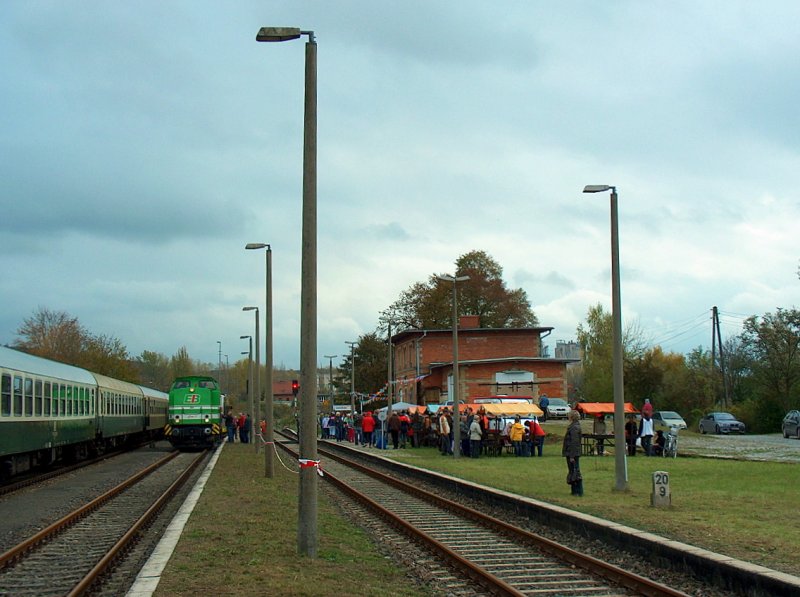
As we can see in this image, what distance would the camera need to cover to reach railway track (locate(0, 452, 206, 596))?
35.5ft

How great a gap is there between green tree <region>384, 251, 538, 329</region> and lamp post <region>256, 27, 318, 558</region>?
74.4 metres

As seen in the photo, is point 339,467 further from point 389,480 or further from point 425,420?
point 425,420

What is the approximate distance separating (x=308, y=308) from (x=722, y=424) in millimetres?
43849

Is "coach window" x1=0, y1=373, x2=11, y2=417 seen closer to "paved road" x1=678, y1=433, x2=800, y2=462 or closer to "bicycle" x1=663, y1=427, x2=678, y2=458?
"bicycle" x1=663, y1=427, x2=678, y2=458

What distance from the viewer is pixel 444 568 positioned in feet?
38.5

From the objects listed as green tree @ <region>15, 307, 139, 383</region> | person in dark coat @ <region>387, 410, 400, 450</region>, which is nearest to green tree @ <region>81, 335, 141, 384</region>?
green tree @ <region>15, 307, 139, 383</region>

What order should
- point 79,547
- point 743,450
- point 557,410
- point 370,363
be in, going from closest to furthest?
1. point 79,547
2. point 743,450
3. point 557,410
4. point 370,363

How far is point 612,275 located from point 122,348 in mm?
73746

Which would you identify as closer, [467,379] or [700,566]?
[700,566]

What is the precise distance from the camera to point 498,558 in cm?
1238

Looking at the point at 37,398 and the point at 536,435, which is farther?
the point at 536,435

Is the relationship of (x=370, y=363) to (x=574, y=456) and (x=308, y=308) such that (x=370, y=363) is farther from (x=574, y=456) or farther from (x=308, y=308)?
(x=308, y=308)

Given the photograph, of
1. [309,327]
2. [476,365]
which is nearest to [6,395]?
[309,327]

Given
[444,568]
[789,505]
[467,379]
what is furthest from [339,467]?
[467,379]
